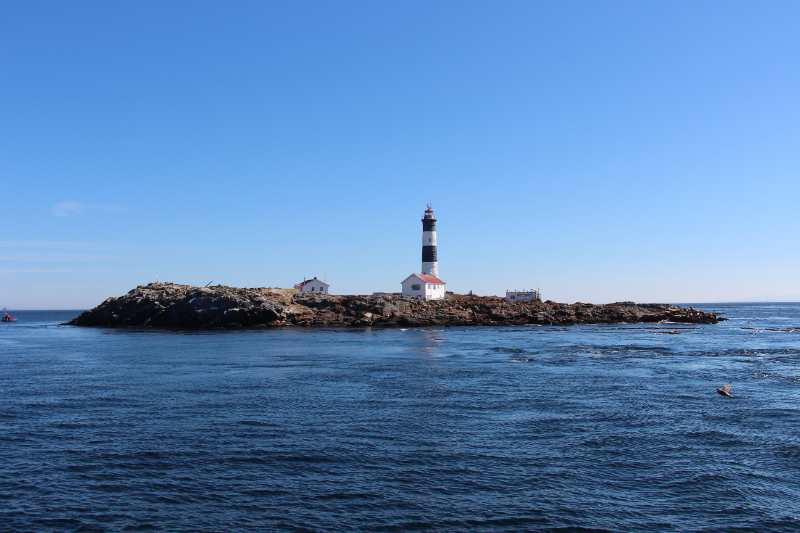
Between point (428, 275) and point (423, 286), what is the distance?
443 centimetres

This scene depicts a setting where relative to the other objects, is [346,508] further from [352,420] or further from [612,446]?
[612,446]

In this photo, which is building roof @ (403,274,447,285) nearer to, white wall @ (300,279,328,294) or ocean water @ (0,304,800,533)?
white wall @ (300,279,328,294)

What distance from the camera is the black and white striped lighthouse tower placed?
96.7m

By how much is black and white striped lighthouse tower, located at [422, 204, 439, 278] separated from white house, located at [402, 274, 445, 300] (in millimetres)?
1712

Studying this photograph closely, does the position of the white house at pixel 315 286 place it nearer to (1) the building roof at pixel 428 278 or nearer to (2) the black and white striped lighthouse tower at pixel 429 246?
(1) the building roof at pixel 428 278

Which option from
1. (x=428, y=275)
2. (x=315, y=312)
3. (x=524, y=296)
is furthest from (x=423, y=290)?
(x=524, y=296)

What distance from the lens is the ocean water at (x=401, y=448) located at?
13.3 meters

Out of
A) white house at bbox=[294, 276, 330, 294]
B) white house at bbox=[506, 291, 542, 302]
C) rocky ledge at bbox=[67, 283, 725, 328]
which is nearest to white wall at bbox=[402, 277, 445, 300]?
rocky ledge at bbox=[67, 283, 725, 328]

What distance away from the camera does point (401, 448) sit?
714 inches

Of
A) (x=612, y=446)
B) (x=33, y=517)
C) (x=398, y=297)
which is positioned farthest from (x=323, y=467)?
(x=398, y=297)

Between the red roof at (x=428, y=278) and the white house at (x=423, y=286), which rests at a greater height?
the red roof at (x=428, y=278)

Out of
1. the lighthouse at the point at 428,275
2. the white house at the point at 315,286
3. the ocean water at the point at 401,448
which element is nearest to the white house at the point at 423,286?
the lighthouse at the point at 428,275

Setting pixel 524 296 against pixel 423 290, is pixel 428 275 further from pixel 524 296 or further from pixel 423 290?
pixel 524 296

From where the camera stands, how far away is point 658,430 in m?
20.1
